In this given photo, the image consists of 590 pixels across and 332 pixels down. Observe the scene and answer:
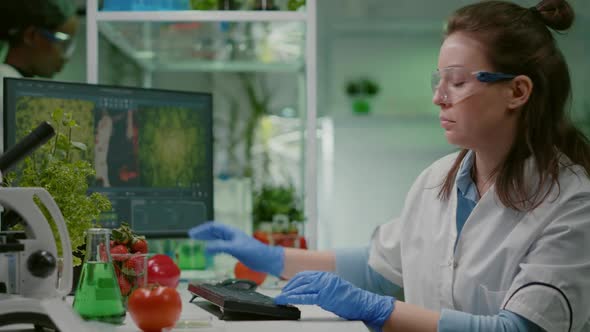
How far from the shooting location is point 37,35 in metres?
2.85

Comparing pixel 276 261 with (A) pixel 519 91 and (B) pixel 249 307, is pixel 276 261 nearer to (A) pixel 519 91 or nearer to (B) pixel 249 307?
(B) pixel 249 307

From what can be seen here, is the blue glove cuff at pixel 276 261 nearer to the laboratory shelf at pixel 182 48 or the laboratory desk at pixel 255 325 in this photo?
the laboratory desk at pixel 255 325

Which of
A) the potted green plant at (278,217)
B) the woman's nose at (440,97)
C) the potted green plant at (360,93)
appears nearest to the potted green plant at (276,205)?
the potted green plant at (278,217)

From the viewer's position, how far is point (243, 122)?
3965 millimetres

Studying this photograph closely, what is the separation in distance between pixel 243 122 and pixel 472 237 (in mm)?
2370

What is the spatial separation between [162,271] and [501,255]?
80cm

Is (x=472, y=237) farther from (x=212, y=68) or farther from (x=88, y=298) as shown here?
(x=212, y=68)

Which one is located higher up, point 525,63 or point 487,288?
point 525,63

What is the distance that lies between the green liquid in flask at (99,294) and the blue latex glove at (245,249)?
27.5 inches

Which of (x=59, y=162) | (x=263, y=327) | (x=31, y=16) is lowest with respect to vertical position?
(x=263, y=327)

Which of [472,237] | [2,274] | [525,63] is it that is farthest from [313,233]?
[2,274]

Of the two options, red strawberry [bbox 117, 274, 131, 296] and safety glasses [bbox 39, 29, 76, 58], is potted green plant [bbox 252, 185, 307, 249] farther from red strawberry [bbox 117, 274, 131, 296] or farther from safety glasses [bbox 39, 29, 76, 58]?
safety glasses [bbox 39, 29, 76, 58]

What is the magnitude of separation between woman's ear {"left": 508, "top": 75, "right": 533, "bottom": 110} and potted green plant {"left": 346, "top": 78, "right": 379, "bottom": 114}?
325 cm

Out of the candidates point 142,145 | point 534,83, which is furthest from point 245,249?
point 534,83
